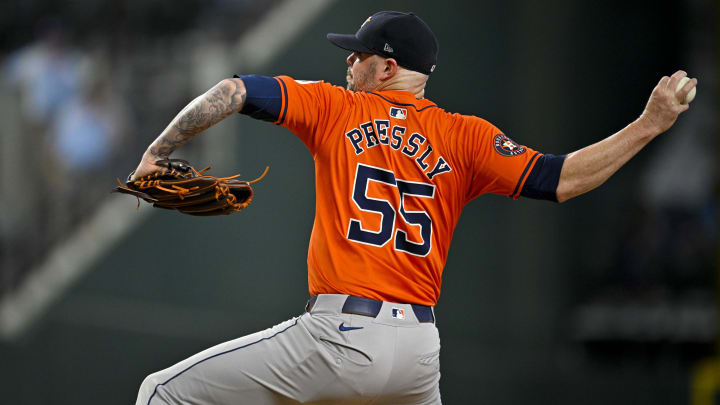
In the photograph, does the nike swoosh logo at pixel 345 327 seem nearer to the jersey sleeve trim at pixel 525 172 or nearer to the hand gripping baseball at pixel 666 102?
the jersey sleeve trim at pixel 525 172

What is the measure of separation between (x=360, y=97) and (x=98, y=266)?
701 cm

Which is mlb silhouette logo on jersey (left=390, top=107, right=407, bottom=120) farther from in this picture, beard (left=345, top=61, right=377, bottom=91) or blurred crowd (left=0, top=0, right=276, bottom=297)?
blurred crowd (left=0, top=0, right=276, bottom=297)

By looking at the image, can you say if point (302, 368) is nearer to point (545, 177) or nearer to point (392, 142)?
point (392, 142)

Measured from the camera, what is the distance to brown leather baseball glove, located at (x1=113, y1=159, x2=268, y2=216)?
3242mm

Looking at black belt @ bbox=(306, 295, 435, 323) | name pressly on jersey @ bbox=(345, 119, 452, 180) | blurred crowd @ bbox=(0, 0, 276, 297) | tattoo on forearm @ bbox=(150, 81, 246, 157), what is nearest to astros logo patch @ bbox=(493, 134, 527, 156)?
name pressly on jersey @ bbox=(345, 119, 452, 180)

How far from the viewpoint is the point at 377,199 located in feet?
10.6

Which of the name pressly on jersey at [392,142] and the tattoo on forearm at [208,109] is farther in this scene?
the name pressly on jersey at [392,142]

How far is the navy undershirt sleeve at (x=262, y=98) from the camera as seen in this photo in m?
3.11

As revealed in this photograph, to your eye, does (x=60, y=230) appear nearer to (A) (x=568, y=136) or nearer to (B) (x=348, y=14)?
(B) (x=348, y=14)

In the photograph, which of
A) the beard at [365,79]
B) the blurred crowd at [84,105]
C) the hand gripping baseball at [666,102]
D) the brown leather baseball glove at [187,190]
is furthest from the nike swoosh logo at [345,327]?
the blurred crowd at [84,105]

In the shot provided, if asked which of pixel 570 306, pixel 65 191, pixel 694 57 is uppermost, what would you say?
pixel 694 57

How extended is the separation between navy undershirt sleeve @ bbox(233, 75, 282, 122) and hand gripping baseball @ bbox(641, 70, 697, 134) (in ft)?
4.03

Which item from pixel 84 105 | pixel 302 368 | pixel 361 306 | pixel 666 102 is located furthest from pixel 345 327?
pixel 84 105

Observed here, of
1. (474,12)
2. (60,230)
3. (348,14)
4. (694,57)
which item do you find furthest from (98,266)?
(694,57)
